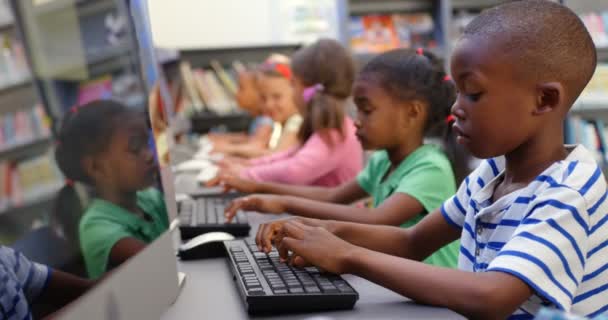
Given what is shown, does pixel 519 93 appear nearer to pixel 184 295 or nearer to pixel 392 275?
pixel 392 275

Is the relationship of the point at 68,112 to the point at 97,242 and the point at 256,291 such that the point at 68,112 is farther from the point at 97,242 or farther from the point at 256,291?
the point at 256,291

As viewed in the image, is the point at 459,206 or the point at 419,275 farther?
the point at 459,206

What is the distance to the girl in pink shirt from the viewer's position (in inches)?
80.2

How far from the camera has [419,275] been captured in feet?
2.47

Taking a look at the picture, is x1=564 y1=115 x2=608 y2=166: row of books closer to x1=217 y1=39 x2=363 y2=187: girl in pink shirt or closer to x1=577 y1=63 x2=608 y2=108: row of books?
x1=577 y1=63 x2=608 y2=108: row of books

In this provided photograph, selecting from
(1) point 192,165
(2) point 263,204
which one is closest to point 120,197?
(2) point 263,204

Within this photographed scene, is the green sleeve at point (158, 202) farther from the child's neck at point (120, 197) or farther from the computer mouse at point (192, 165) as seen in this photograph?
→ the computer mouse at point (192, 165)

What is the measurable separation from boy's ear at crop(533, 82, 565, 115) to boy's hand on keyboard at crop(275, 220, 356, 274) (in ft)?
0.92

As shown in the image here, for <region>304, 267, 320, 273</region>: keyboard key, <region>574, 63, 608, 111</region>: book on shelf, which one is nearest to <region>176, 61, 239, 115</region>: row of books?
<region>574, 63, 608, 111</region>: book on shelf

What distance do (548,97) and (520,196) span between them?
4.7 inches

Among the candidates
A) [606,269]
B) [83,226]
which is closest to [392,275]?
[606,269]

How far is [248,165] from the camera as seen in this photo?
2.45m

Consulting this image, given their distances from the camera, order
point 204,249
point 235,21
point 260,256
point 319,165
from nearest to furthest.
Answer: point 260,256 < point 204,249 < point 319,165 < point 235,21

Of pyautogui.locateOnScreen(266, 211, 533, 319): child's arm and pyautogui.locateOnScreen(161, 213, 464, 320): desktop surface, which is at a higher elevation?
pyautogui.locateOnScreen(266, 211, 533, 319): child's arm
